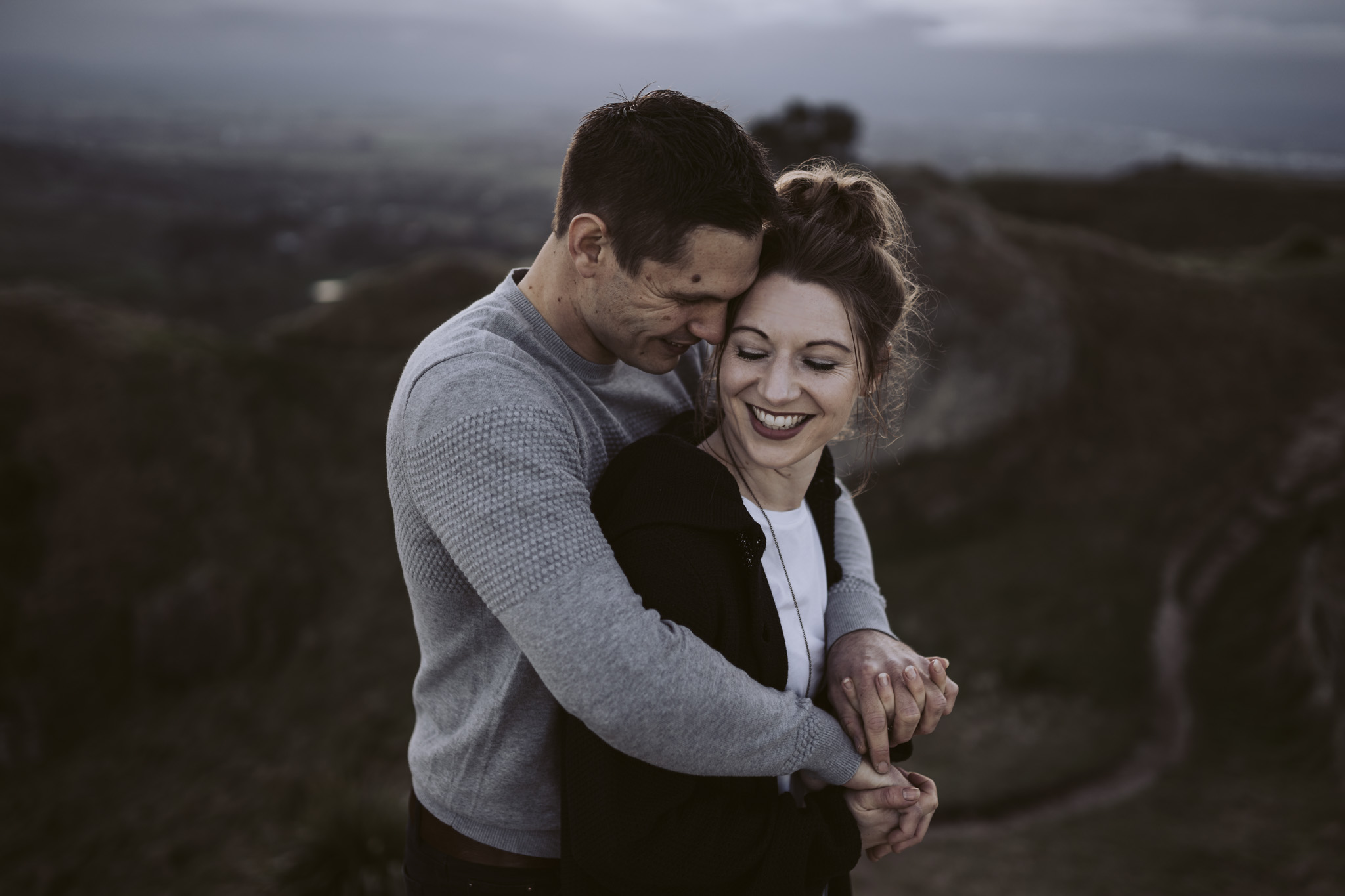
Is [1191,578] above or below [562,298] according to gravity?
below

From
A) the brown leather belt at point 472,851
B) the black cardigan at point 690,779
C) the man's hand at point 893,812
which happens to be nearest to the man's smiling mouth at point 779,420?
the black cardigan at point 690,779

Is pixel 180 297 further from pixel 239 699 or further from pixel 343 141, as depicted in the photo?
pixel 343 141

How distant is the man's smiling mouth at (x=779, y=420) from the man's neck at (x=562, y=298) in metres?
0.54

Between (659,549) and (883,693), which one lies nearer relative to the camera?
(659,549)

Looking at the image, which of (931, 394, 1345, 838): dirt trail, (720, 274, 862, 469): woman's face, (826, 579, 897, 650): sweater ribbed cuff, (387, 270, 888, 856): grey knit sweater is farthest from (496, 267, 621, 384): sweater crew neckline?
(931, 394, 1345, 838): dirt trail

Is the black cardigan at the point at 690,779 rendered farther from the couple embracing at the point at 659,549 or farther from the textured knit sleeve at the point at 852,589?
the textured knit sleeve at the point at 852,589

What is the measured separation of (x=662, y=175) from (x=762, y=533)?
1071 millimetres

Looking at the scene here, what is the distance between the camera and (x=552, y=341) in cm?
238

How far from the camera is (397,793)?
8.52 m

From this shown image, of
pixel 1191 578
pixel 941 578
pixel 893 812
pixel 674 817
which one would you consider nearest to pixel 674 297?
pixel 674 817

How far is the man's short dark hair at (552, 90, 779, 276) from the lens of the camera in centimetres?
237

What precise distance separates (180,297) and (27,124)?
12754 cm

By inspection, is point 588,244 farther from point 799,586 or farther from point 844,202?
point 799,586

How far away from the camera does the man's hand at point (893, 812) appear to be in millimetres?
2350
